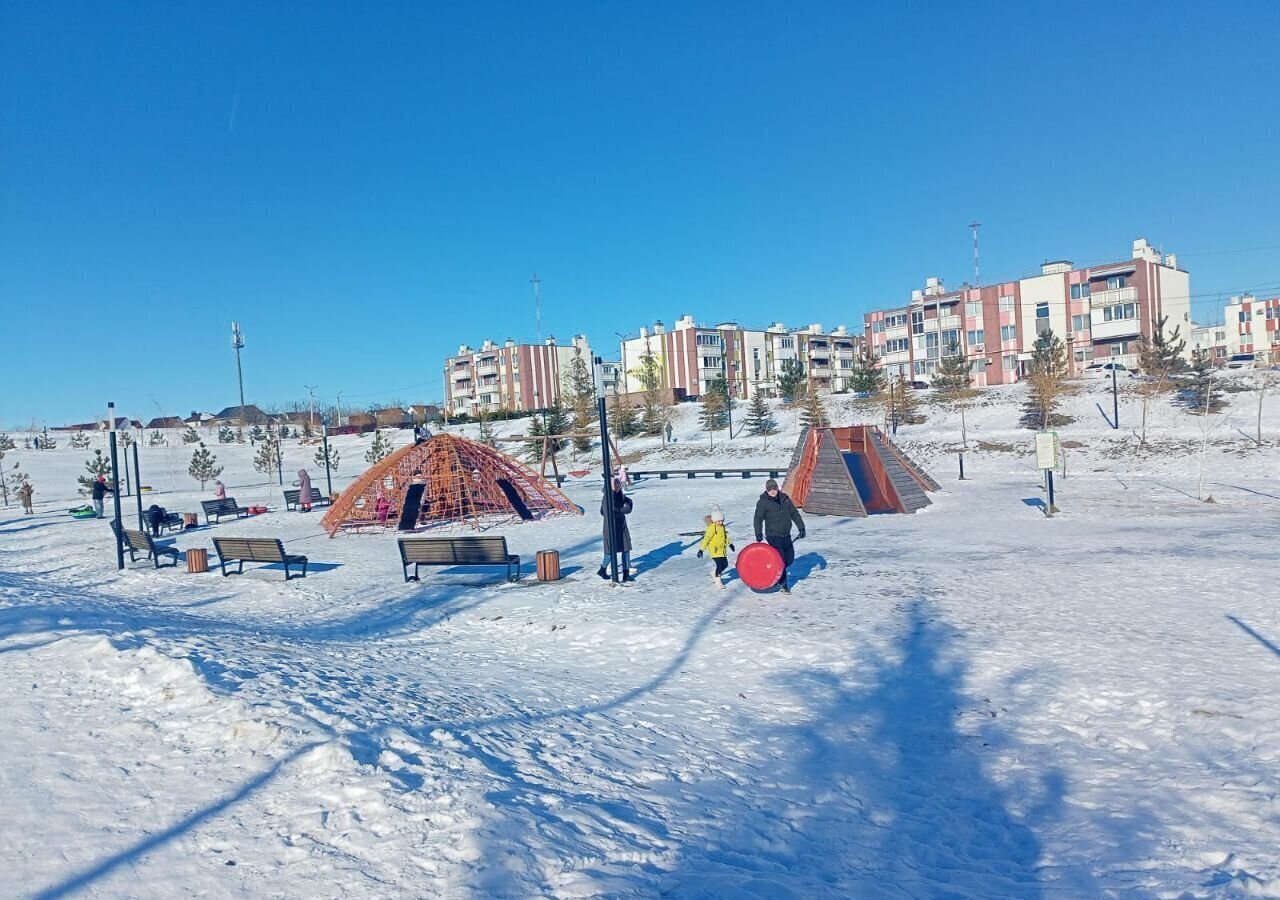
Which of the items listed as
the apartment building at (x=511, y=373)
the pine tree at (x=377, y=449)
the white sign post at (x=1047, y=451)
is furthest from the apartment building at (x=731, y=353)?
the white sign post at (x=1047, y=451)

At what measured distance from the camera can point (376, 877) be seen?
4062 millimetres

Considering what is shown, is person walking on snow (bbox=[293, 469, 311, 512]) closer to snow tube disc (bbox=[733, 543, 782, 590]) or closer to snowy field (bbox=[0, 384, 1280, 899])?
snowy field (bbox=[0, 384, 1280, 899])

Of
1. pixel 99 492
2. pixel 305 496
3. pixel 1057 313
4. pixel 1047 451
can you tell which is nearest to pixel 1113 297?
pixel 1057 313

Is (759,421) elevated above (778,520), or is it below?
above

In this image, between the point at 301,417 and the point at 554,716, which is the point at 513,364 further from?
the point at 554,716

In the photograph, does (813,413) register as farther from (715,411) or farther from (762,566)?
(762,566)

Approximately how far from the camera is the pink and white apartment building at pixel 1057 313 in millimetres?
56438

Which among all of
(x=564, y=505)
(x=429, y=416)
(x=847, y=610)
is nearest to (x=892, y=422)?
(x=564, y=505)

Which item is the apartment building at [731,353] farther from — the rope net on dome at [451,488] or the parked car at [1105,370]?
the rope net on dome at [451,488]

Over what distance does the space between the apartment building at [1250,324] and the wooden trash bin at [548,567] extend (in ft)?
337

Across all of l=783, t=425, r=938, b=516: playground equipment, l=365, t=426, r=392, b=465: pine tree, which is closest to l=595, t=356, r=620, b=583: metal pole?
l=783, t=425, r=938, b=516: playground equipment

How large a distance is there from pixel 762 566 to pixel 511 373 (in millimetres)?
85656

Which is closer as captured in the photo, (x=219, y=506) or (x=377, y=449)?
(x=219, y=506)

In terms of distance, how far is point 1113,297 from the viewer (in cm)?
5697
